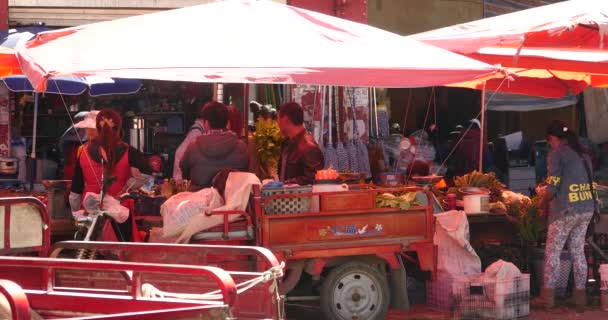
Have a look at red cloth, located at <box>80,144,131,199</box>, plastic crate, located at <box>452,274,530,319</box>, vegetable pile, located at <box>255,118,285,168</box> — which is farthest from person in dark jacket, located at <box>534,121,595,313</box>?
red cloth, located at <box>80,144,131,199</box>

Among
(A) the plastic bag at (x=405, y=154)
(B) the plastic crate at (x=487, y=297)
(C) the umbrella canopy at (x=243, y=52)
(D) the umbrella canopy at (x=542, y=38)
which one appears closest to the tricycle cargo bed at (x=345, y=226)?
(B) the plastic crate at (x=487, y=297)

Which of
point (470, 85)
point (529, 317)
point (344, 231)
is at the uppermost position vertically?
point (470, 85)

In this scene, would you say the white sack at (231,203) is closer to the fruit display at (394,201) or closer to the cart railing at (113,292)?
the fruit display at (394,201)

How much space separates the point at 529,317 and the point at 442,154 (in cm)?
653

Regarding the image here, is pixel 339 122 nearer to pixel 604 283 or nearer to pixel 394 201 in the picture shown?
pixel 604 283

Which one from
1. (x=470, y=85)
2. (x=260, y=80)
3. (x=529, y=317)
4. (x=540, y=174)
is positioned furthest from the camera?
(x=540, y=174)

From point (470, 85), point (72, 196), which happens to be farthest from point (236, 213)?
point (470, 85)

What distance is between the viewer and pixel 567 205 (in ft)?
34.3

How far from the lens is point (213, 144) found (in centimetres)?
909

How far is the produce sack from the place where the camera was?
10023 mm

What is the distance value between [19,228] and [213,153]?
111 inches

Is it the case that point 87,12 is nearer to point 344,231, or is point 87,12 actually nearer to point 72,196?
point 72,196

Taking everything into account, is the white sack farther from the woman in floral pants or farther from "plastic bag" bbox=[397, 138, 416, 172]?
"plastic bag" bbox=[397, 138, 416, 172]

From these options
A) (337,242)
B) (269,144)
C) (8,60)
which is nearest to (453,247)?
(337,242)
